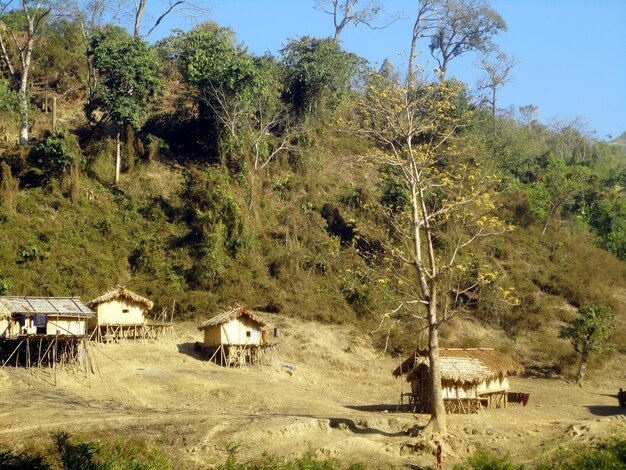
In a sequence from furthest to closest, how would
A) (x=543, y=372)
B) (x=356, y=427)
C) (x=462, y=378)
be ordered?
1. (x=543, y=372)
2. (x=462, y=378)
3. (x=356, y=427)

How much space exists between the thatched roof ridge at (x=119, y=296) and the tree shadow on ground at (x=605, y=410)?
58.7 feet

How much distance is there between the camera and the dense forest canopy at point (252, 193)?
40.6 meters

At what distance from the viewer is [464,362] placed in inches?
1233

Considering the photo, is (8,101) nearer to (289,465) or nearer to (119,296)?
(119,296)

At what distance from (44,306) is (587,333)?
22.6 metres

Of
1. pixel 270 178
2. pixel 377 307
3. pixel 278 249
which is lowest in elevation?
pixel 377 307

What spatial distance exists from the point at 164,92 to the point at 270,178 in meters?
10.0

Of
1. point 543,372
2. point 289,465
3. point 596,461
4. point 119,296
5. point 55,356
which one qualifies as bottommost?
point 543,372

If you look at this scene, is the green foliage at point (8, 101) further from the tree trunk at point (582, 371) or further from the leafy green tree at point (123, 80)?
the tree trunk at point (582, 371)

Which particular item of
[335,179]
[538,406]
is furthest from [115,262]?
[538,406]

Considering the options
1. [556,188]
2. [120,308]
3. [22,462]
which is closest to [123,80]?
[120,308]

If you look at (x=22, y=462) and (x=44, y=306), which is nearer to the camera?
(x=22, y=462)

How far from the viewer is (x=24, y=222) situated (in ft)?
133

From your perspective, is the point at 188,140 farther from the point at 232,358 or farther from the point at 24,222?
the point at 232,358
